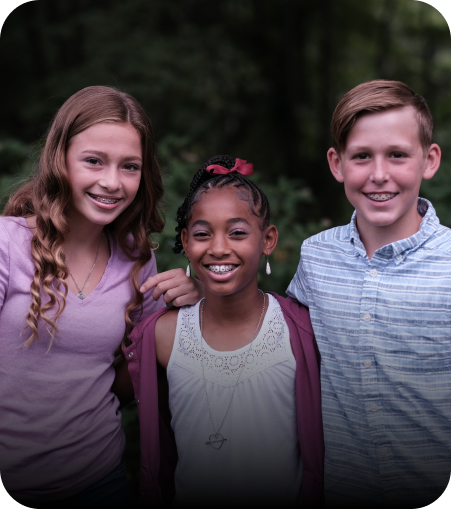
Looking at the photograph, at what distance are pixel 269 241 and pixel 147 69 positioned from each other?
208 inches

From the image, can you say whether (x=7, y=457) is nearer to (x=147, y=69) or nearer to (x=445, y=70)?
(x=147, y=69)

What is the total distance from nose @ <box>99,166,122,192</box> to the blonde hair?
92 cm

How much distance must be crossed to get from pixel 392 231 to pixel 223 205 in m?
0.69

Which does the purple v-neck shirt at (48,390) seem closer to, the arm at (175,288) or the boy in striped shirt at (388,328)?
the arm at (175,288)

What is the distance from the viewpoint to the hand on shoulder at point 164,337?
2.24 m

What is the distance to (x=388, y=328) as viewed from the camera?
1998mm

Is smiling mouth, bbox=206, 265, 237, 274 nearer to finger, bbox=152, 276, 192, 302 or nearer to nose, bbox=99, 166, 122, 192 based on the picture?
finger, bbox=152, 276, 192, 302

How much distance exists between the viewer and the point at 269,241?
7.50 ft

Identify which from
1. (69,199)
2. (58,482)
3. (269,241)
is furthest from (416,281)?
(58,482)

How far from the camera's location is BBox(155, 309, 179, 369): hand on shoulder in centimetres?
224

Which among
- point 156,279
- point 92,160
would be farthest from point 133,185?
point 156,279

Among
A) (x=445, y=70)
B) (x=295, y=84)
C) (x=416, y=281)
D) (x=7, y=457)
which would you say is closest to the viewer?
(x=416, y=281)

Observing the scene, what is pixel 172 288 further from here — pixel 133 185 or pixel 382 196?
pixel 382 196

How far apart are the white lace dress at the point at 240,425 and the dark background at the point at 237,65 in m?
3.81
